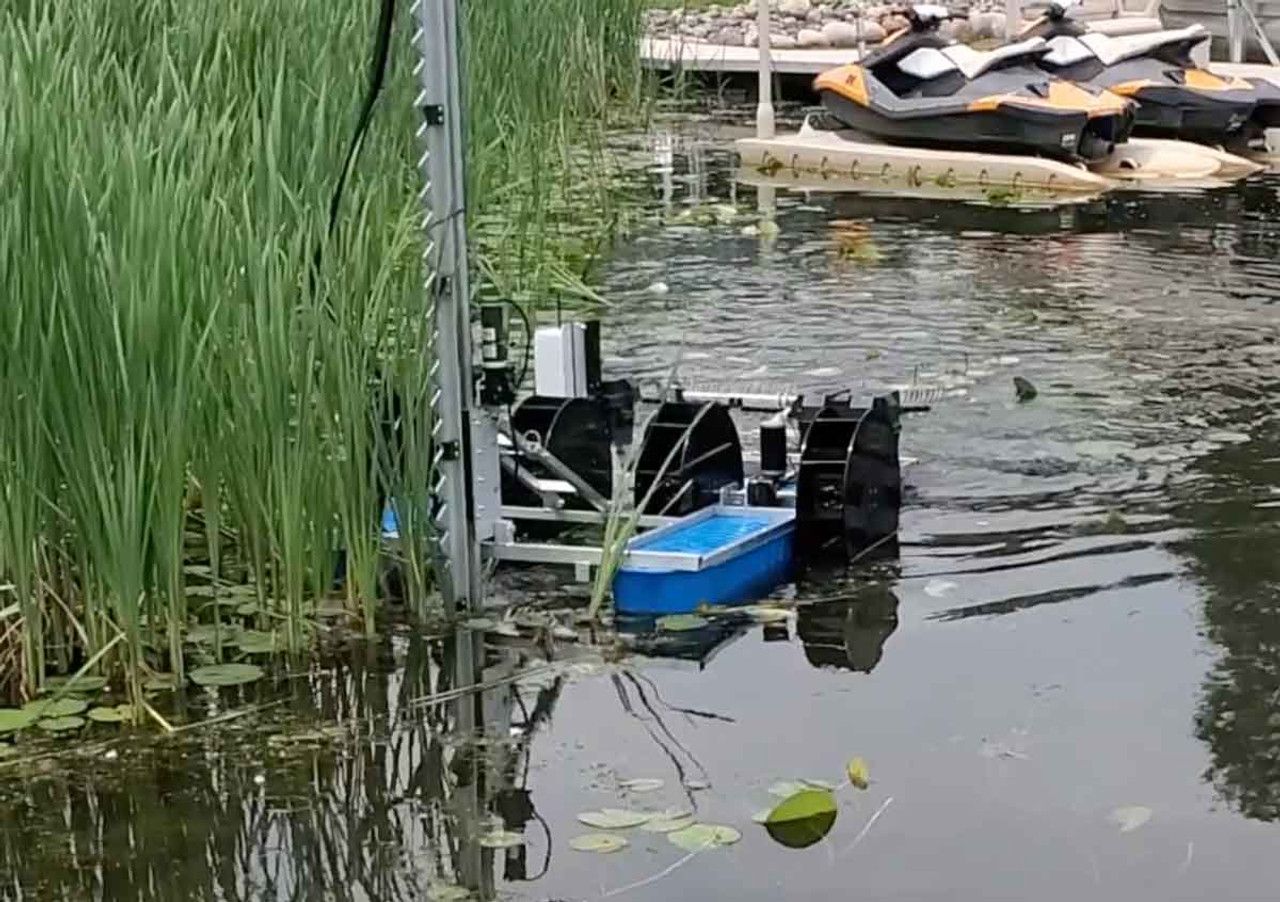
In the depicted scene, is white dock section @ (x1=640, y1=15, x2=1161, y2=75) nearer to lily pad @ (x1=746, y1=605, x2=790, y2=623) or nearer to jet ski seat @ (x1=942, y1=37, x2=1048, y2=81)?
jet ski seat @ (x1=942, y1=37, x2=1048, y2=81)

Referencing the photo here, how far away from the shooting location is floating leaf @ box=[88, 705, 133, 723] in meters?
4.35

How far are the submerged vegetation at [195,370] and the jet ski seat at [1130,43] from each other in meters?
7.94

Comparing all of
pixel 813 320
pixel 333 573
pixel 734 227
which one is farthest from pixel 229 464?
pixel 734 227

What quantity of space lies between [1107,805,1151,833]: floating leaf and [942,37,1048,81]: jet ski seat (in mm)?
8908

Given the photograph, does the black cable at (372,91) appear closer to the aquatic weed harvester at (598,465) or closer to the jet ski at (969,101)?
the aquatic weed harvester at (598,465)

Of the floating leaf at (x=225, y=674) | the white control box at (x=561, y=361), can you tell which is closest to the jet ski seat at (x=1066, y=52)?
the white control box at (x=561, y=361)

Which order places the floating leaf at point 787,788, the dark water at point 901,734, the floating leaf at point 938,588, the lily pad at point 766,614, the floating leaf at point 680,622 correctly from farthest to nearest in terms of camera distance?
the floating leaf at point 938,588 < the lily pad at point 766,614 < the floating leaf at point 680,622 < the floating leaf at point 787,788 < the dark water at point 901,734

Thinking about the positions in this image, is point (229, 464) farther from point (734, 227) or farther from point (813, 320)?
point (734, 227)

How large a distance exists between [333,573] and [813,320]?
13.1 feet

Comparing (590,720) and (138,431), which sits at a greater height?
(138,431)

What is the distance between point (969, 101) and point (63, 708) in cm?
857

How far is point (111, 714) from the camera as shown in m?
4.37

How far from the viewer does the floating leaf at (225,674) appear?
4566 millimetres

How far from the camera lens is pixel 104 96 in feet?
18.4
